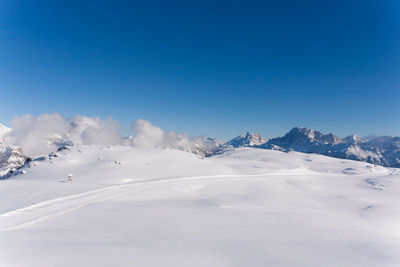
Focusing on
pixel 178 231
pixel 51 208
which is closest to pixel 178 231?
pixel 178 231

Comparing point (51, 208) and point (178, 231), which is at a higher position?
point (51, 208)

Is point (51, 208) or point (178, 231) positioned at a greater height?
point (51, 208)

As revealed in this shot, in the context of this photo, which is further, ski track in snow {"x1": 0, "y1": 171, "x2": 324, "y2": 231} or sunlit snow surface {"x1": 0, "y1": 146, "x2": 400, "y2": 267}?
ski track in snow {"x1": 0, "y1": 171, "x2": 324, "y2": 231}

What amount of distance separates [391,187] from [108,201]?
42.0m

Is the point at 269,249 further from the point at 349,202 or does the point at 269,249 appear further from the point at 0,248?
the point at 349,202

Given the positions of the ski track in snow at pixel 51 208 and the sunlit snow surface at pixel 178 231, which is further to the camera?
the ski track in snow at pixel 51 208

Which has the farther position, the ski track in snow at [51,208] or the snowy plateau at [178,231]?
the ski track in snow at [51,208]

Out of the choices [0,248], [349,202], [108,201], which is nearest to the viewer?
[0,248]

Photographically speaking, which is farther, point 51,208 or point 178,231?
point 51,208

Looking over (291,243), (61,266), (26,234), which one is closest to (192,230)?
(291,243)

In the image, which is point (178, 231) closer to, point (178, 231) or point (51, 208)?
point (178, 231)

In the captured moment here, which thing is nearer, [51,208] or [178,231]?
[178,231]

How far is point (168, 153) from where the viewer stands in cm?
5034

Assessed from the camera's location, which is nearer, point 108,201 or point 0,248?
point 0,248
